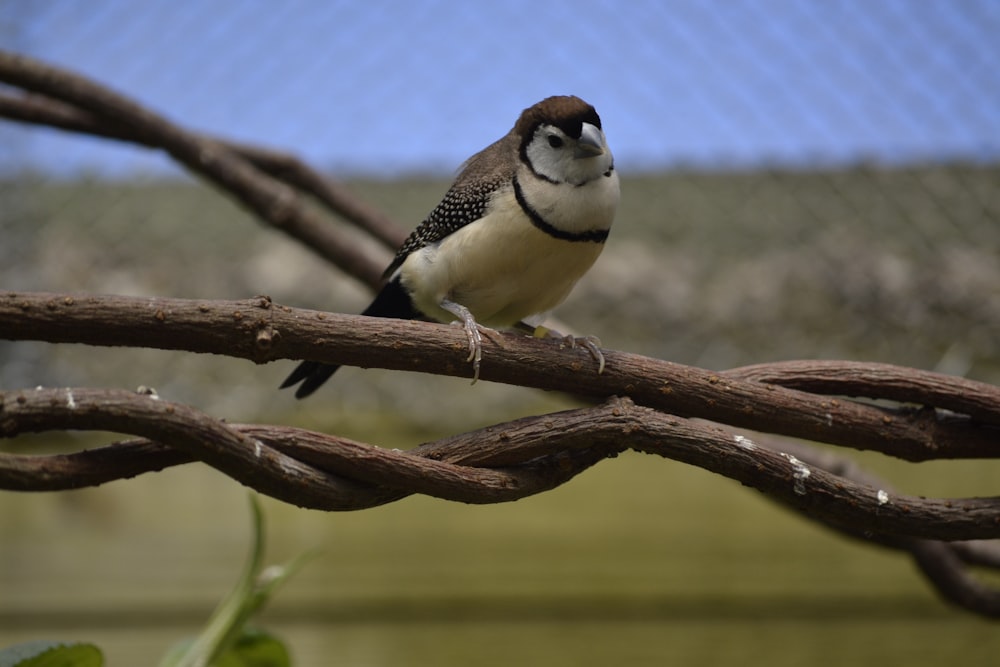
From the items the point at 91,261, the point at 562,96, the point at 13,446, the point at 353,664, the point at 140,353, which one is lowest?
the point at 353,664

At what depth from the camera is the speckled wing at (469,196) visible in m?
1.00

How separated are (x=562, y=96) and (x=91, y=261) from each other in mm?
788

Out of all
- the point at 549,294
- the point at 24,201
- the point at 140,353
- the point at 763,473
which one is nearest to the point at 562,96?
the point at 549,294

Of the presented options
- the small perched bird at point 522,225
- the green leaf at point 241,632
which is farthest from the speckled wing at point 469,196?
the green leaf at point 241,632

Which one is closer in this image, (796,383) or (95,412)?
(95,412)

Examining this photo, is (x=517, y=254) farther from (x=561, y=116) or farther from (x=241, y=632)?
(x=241, y=632)

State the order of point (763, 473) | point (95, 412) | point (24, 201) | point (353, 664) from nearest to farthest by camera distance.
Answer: point (95, 412)
point (763, 473)
point (353, 664)
point (24, 201)

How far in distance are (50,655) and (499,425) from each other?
34 centimetres

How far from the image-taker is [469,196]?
3.34ft

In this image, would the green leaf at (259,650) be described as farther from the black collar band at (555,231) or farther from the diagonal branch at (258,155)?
the diagonal branch at (258,155)

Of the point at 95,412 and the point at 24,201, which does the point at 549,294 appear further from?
the point at 24,201

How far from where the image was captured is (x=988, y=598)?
102cm

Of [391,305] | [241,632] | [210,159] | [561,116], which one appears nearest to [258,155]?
[210,159]

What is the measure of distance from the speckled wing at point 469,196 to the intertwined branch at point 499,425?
0.24m
